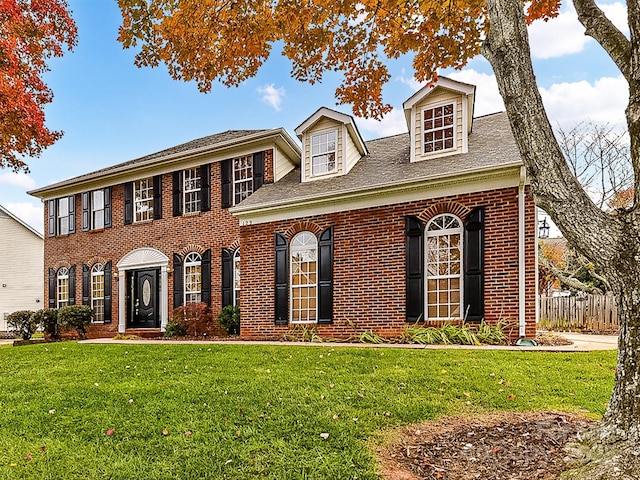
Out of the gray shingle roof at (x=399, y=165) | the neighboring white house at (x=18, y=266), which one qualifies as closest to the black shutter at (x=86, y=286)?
the gray shingle roof at (x=399, y=165)

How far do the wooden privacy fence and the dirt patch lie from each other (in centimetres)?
1094

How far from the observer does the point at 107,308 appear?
643 inches

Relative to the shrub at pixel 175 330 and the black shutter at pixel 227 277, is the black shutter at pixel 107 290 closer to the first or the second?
the shrub at pixel 175 330

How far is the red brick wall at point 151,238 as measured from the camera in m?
13.9

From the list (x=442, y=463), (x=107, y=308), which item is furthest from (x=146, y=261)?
(x=442, y=463)

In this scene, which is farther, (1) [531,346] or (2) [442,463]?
(1) [531,346]

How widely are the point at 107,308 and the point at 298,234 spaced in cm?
880

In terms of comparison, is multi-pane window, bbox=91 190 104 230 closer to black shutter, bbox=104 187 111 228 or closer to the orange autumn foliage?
black shutter, bbox=104 187 111 228

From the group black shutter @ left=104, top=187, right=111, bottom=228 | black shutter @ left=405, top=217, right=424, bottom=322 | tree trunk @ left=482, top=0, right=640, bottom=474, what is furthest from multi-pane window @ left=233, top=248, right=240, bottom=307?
tree trunk @ left=482, top=0, right=640, bottom=474

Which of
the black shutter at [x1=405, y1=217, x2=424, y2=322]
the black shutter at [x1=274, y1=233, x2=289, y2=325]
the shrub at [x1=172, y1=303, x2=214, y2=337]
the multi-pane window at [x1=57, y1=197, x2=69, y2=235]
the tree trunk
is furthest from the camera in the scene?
the multi-pane window at [x1=57, y1=197, x2=69, y2=235]

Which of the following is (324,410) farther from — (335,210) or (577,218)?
(335,210)

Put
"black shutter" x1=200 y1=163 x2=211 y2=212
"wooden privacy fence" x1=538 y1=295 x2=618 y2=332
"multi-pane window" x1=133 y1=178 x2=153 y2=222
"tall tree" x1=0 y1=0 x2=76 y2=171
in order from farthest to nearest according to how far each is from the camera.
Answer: "multi-pane window" x1=133 y1=178 x2=153 y2=222, "black shutter" x1=200 y1=163 x2=211 y2=212, "wooden privacy fence" x1=538 y1=295 x2=618 y2=332, "tall tree" x1=0 y1=0 x2=76 y2=171

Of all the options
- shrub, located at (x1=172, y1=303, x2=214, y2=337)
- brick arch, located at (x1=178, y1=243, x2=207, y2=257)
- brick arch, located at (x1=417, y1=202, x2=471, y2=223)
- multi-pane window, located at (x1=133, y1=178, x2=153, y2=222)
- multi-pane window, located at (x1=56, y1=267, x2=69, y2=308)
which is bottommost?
shrub, located at (x1=172, y1=303, x2=214, y2=337)

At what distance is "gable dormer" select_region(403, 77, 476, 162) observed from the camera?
10.7 m
